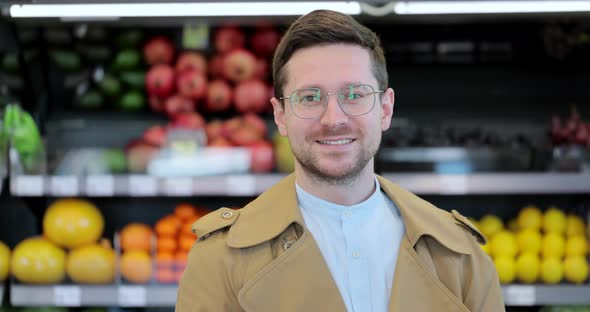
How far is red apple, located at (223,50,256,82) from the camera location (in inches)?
101

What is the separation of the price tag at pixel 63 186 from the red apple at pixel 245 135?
624mm

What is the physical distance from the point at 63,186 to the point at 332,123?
1.57 m

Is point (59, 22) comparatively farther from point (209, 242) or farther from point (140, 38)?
point (209, 242)

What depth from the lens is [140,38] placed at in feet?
8.73

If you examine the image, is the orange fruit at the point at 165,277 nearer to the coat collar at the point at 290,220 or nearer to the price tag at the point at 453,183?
the price tag at the point at 453,183

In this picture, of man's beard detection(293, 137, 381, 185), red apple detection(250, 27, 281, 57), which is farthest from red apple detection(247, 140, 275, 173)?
man's beard detection(293, 137, 381, 185)

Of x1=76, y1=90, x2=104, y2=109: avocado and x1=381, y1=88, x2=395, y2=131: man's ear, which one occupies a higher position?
x1=381, y1=88, x2=395, y2=131: man's ear

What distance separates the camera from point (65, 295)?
92.1 inches

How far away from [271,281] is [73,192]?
1.48 metres

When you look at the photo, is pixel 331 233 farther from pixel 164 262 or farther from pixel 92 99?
pixel 92 99

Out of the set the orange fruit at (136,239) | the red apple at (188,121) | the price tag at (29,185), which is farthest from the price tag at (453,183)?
the price tag at (29,185)

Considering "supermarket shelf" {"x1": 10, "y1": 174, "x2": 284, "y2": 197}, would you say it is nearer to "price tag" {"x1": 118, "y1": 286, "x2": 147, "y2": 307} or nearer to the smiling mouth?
"price tag" {"x1": 118, "y1": 286, "x2": 147, "y2": 307}

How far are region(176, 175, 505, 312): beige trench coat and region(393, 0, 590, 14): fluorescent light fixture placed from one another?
1.09 metres

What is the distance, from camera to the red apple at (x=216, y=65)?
261 centimetres
